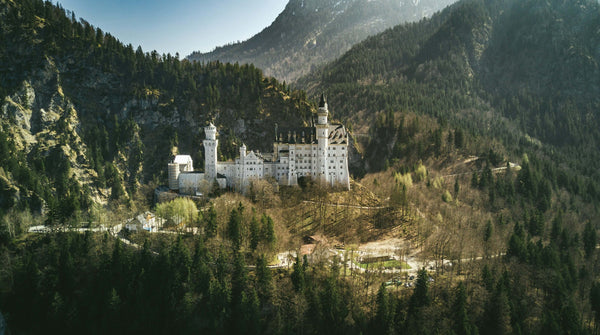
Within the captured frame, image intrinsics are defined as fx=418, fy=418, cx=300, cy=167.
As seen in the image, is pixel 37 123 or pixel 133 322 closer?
pixel 133 322

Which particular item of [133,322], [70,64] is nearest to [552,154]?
[133,322]

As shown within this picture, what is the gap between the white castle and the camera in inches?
3398

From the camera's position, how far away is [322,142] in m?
86.3

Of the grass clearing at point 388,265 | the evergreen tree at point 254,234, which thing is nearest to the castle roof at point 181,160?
the evergreen tree at point 254,234

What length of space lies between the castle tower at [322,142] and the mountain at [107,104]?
136ft

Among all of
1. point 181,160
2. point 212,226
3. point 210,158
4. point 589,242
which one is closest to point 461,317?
point 212,226

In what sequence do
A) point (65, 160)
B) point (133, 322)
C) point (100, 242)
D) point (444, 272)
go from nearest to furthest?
1. point (133, 322)
2. point (444, 272)
3. point (100, 242)
4. point (65, 160)

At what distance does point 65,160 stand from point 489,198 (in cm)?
11293

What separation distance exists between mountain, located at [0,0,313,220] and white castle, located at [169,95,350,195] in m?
31.3

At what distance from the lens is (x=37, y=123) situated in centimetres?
12512

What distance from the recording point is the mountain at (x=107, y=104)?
398 ft

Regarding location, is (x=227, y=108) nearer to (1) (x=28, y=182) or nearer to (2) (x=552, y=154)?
(1) (x=28, y=182)

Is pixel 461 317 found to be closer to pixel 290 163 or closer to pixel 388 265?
pixel 388 265

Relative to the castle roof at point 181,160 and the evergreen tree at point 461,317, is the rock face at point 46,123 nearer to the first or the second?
the castle roof at point 181,160
